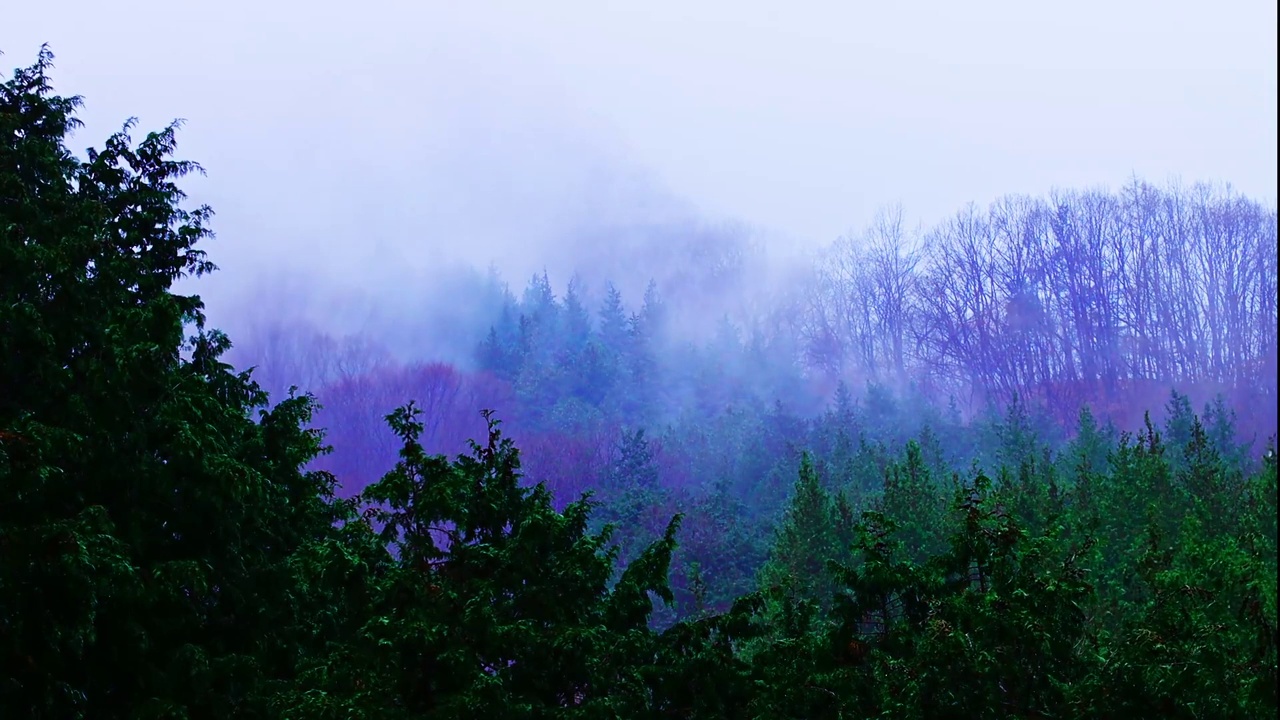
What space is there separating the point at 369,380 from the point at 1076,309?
4843 centimetres

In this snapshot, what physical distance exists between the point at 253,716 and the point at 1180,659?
8.79 m

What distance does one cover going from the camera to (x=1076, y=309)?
66.7m

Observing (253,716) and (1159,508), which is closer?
(253,716)

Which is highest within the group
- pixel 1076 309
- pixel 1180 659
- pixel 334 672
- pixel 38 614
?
pixel 1076 309

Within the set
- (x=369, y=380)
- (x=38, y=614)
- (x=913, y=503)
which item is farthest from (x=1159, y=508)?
(x=369, y=380)

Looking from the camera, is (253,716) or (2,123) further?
(2,123)

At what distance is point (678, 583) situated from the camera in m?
40.5

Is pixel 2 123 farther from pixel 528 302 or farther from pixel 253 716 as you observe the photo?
pixel 528 302

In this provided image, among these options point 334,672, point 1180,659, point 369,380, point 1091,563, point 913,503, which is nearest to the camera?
point 1180,659

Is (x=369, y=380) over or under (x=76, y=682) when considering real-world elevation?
over

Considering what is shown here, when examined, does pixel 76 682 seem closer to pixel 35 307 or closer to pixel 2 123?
pixel 35 307

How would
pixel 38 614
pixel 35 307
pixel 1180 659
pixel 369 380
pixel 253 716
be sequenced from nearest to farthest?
pixel 1180 659
pixel 38 614
pixel 253 716
pixel 35 307
pixel 369 380

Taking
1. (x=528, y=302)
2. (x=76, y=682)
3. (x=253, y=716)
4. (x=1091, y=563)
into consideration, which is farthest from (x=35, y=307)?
(x=528, y=302)

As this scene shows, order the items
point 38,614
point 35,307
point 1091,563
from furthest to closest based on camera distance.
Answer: point 1091,563 → point 35,307 → point 38,614
